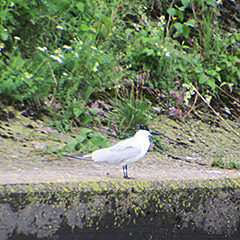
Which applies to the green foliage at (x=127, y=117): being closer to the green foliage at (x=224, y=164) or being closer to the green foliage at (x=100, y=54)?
the green foliage at (x=100, y=54)

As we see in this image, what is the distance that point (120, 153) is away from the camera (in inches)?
64.7

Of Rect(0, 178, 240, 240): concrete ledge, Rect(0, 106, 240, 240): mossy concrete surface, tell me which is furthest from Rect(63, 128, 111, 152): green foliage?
Rect(0, 178, 240, 240): concrete ledge

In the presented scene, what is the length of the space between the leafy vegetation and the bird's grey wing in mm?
1218

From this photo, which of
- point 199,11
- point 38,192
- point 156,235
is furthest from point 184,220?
point 199,11

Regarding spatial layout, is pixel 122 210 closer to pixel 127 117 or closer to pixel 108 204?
pixel 108 204

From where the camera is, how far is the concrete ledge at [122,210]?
1.55 meters

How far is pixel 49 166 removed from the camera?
7.38 feet

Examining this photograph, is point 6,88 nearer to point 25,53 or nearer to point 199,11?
point 25,53

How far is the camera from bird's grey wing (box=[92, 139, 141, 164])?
5.36 feet

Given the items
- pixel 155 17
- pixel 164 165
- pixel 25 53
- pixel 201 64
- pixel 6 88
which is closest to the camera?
pixel 164 165

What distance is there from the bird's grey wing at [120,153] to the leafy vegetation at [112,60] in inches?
48.0

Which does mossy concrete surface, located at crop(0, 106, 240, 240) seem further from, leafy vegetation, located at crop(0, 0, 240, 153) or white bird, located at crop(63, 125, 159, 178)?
leafy vegetation, located at crop(0, 0, 240, 153)

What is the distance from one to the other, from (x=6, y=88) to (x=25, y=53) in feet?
2.22

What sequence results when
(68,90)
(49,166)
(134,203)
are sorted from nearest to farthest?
(134,203) < (49,166) < (68,90)
